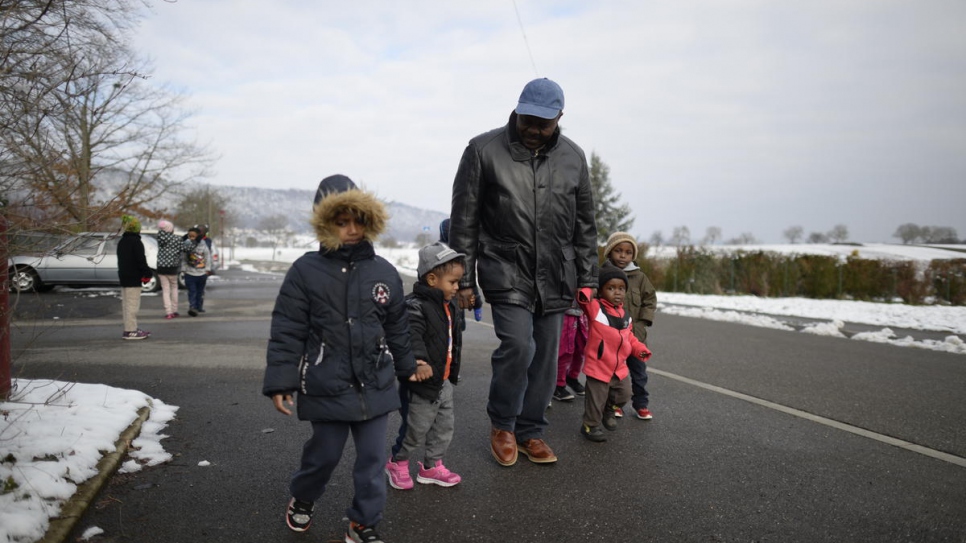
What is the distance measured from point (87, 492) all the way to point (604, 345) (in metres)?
3.14

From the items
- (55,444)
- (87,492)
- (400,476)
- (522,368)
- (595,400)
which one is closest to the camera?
(87,492)

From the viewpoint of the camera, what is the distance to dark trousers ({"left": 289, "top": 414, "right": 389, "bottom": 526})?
8.38ft

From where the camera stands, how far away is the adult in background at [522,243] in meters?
3.48

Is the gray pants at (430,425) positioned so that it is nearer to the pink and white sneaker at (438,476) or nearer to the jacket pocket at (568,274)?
the pink and white sneaker at (438,476)

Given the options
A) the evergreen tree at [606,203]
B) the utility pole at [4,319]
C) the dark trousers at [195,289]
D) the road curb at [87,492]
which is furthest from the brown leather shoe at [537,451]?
the evergreen tree at [606,203]

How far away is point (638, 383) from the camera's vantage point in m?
4.74

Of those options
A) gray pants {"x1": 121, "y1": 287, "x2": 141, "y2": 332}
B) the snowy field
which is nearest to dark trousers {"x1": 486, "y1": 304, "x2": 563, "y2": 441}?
gray pants {"x1": 121, "y1": 287, "x2": 141, "y2": 332}

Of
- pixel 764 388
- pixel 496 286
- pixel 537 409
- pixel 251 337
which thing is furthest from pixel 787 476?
pixel 251 337

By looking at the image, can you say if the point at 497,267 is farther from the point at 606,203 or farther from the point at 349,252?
the point at 606,203

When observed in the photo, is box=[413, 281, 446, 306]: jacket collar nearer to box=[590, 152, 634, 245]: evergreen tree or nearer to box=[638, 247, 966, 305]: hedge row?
box=[638, 247, 966, 305]: hedge row

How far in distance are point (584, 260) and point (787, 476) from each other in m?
1.74

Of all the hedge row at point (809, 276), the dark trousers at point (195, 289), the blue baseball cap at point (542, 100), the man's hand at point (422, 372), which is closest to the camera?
the man's hand at point (422, 372)

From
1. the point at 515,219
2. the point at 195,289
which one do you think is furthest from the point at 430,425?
the point at 195,289

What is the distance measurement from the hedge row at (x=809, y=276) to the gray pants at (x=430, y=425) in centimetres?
1916
